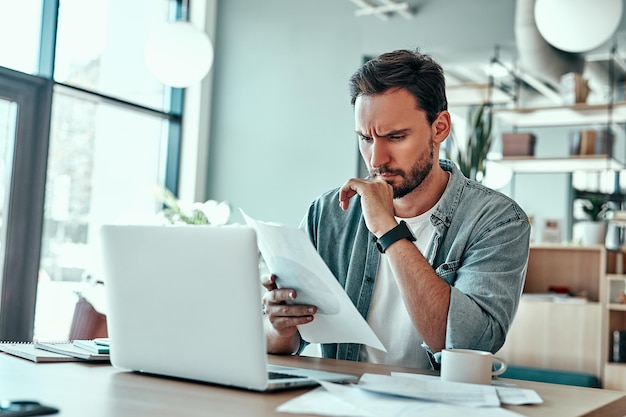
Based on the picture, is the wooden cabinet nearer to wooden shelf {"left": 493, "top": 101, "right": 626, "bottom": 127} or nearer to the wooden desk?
wooden shelf {"left": 493, "top": 101, "right": 626, "bottom": 127}

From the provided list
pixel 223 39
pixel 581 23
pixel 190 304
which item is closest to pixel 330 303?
pixel 190 304

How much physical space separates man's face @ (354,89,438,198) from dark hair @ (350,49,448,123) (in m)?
0.02

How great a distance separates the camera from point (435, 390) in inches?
45.6

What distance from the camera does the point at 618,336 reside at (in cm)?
417

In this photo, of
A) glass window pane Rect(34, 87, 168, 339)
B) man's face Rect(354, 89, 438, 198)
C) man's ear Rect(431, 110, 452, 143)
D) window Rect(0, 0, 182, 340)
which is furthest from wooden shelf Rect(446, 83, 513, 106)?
man's face Rect(354, 89, 438, 198)

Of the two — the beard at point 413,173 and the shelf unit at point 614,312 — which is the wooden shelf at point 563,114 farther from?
the beard at point 413,173

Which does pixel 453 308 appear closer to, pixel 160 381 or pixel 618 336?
pixel 160 381

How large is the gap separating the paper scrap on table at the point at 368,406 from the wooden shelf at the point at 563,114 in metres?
3.79

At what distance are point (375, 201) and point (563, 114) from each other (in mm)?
3380

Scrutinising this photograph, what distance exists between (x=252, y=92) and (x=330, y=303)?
4002 millimetres

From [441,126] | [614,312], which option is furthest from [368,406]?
[614,312]

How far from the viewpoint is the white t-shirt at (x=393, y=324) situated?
1.80 m

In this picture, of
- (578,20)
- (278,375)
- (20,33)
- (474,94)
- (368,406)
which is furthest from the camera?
(474,94)

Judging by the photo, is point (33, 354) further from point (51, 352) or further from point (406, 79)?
point (406, 79)
